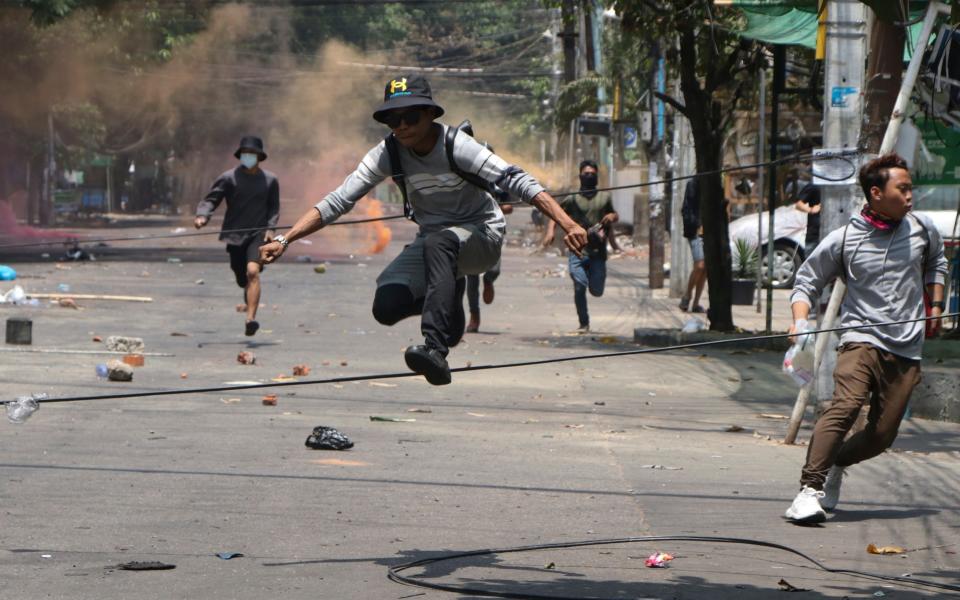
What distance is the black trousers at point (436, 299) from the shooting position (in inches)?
249

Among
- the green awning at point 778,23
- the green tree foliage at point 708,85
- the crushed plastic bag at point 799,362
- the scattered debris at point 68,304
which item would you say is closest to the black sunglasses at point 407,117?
the crushed plastic bag at point 799,362

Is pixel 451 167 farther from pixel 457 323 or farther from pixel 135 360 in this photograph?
pixel 135 360

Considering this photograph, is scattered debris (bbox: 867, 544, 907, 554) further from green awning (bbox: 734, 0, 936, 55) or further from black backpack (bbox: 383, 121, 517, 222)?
green awning (bbox: 734, 0, 936, 55)

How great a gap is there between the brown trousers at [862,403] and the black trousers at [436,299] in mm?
1729

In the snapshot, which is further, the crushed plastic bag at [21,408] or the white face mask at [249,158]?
the white face mask at [249,158]

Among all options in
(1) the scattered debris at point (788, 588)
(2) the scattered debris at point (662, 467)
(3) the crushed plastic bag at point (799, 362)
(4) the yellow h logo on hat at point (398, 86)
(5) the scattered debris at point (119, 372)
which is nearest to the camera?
(1) the scattered debris at point (788, 588)

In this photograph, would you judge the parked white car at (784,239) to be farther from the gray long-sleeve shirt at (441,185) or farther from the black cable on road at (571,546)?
the black cable on road at (571,546)

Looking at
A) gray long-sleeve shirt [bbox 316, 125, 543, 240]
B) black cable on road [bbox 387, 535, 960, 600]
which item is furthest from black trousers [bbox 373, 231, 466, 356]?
black cable on road [bbox 387, 535, 960, 600]

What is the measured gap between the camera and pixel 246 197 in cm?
1418

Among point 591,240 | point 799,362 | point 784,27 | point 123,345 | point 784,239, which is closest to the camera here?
point 799,362

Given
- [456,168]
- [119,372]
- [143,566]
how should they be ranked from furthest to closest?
1. [119,372]
2. [456,168]
3. [143,566]

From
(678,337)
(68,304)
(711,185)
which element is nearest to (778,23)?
(711,185)

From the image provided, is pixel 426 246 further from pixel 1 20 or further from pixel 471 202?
pixel 1 20

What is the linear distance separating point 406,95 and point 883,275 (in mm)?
2321
